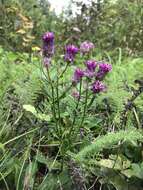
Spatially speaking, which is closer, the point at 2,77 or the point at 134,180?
the point at 134,180

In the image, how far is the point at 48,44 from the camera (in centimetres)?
183

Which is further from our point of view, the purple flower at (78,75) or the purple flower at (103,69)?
the purple flower at (78,75)

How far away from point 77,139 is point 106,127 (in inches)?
7.4

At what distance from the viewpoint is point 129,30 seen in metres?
5.81

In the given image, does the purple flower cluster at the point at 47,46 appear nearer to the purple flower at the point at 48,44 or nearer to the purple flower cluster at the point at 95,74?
the purple flower at the point at 48,44

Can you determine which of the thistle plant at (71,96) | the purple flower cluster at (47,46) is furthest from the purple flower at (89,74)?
the purple flower cluster at (47,46)

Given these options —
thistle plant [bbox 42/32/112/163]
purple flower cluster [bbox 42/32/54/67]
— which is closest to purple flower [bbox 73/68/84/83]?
thistle plant [bbox 42/32/112/163]

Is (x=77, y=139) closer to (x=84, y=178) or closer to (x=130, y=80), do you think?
(x=84, y=178)

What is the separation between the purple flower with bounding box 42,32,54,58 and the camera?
1.81 metres

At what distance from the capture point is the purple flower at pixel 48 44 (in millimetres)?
1812

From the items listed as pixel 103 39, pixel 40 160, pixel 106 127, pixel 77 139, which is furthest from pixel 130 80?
pixel 103 39

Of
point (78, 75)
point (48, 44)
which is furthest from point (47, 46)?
point (78, 75)

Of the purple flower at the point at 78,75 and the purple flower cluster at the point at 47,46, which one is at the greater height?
the purple flower cluster at the point at 47,46

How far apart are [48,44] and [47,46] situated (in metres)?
0.01
